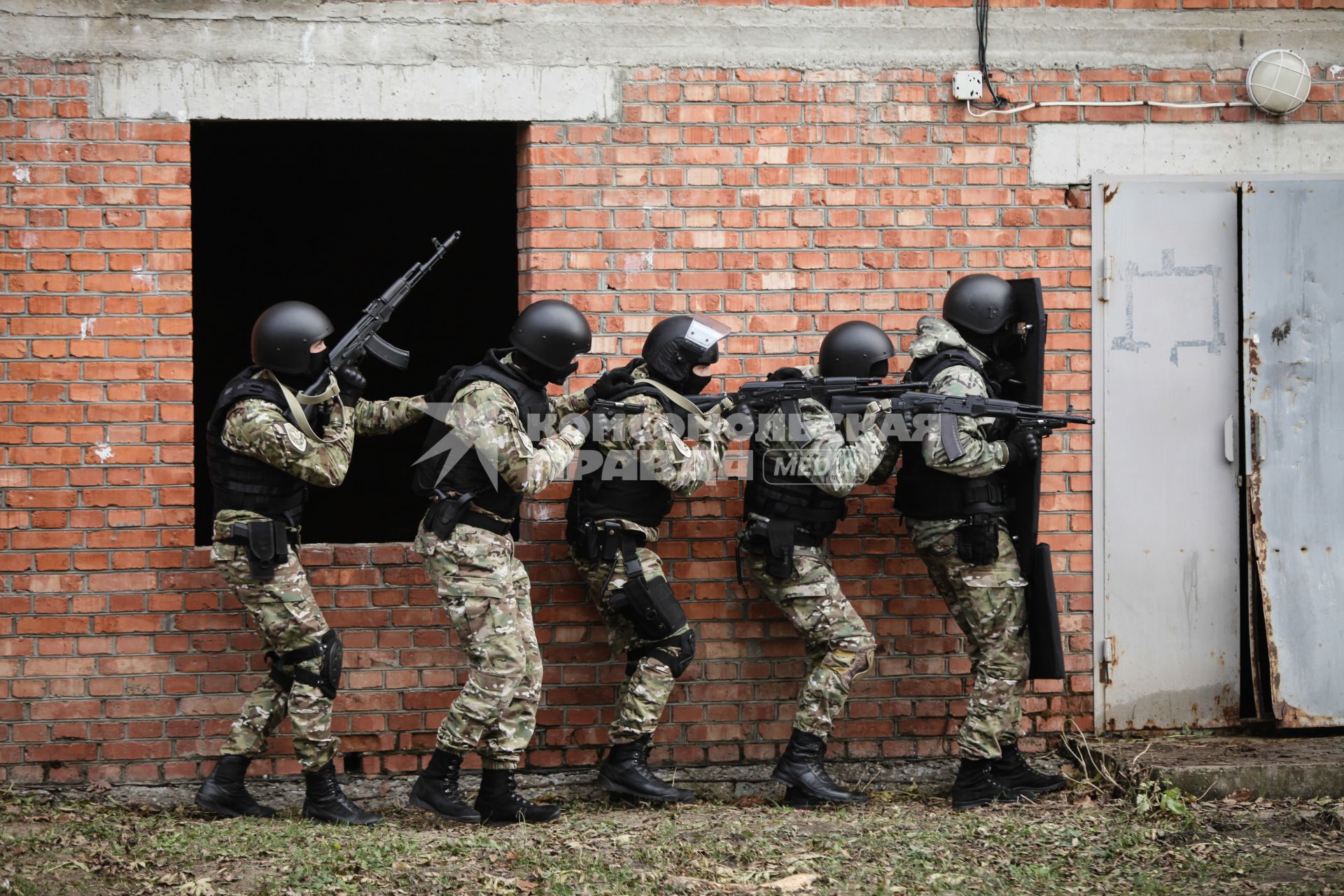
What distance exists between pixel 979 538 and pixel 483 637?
1962 millimetres

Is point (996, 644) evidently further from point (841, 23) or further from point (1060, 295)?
point (841, 23)

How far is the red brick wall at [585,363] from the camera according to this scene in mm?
5141

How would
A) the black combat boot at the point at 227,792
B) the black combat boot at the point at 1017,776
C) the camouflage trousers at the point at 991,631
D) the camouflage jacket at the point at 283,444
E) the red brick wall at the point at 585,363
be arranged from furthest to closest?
1. the black combat boot at the point at 1017,776
2. the camouflage trousers at the point at 991,631
3. the red brick wall at the point at 585,363
4. the black combat boot at the point at 227,792
5. the camouflage jacket at the point at 283,444

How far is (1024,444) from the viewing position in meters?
5.18

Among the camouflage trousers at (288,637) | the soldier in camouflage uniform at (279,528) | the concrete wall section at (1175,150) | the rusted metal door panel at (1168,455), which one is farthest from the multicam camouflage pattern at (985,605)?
the camouflage trousers at (288,637)

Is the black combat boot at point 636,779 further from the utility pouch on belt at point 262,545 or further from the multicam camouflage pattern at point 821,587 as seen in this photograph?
the utility pouch on belt at point 262,545

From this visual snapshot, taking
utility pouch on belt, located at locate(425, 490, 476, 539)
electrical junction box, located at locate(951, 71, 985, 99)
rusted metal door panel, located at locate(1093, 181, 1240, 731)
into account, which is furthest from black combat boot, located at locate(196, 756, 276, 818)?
electrical junction box, located at locate(951, 71, 985, 99)

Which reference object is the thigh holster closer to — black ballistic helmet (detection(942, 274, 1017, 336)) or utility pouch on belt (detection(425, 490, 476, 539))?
utility pouch on belt (detection(425, 490, 476, 539))

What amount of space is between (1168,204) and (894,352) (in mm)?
1417

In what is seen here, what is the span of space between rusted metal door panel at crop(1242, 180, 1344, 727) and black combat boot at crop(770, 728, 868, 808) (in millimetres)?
2030

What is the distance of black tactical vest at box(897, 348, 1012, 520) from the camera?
17.1 feet

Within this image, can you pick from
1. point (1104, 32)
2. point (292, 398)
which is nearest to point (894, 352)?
point (1104, 32)

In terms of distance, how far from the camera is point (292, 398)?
4.82 metres

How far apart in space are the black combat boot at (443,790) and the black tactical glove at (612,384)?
1.46m
